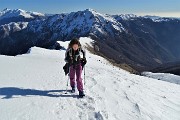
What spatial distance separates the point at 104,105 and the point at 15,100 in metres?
4.21

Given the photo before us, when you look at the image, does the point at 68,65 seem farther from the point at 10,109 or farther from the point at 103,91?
the point at 10,109

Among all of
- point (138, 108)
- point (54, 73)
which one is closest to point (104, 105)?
point (138, 108)

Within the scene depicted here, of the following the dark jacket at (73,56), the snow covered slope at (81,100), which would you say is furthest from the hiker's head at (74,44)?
the snow covered slope at (81,100)

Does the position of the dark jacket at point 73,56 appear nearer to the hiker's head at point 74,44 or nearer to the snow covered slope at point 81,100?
the hiker's head at point 74,44

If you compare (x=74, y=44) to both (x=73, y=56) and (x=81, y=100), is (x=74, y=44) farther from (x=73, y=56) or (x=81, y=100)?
(x=81, y=100)

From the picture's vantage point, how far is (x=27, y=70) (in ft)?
74.5

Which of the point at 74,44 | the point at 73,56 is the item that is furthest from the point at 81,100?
the point at 74,44

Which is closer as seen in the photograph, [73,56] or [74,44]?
[74,44]

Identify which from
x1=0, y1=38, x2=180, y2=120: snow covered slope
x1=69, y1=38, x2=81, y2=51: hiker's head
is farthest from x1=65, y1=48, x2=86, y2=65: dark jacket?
x1=0, y1=38, x2=180, y2=120: snow covered slope

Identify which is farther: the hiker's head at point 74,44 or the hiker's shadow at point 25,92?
the hiker's head at point 74,44

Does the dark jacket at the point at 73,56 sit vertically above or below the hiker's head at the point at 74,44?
below

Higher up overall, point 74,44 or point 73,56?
point 74,44

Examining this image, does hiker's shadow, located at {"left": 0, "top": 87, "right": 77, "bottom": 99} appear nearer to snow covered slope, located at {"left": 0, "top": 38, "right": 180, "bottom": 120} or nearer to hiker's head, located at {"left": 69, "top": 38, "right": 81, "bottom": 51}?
snow covered slope, located at {"left": 0, "top": 38, "right": 180, "bottom": 120}

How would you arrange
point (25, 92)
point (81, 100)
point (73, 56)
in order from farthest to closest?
point (73, 56)
point (25, 92)
point (81, 100)
